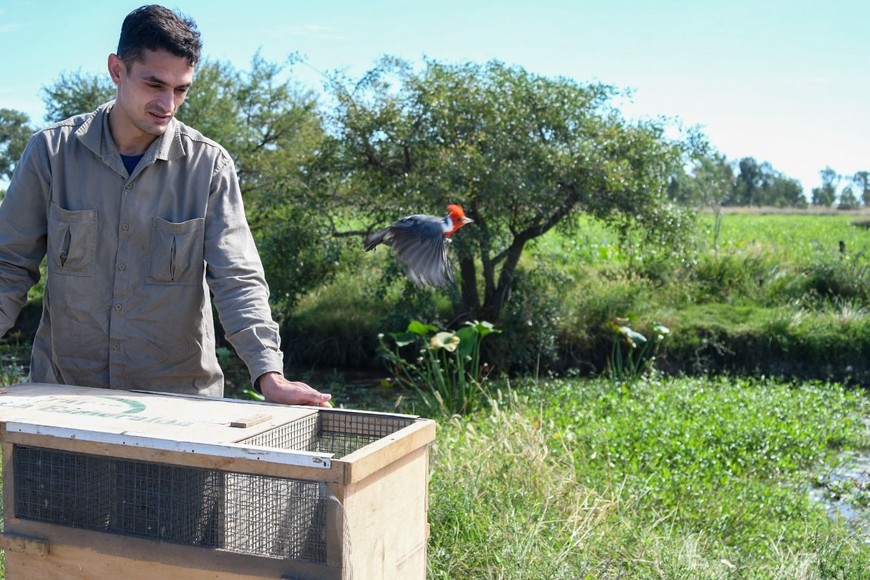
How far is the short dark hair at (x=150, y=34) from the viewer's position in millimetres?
2547

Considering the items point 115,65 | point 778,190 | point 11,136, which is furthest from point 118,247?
point 778,190

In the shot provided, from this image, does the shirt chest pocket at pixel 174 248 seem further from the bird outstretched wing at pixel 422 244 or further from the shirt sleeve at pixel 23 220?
the bird outstretched wing at pixel 422 244

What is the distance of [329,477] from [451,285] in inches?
288

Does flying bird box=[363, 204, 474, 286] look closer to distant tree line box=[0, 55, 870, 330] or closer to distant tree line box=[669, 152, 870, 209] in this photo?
distant tree line box=[0, 55, 870, 330]

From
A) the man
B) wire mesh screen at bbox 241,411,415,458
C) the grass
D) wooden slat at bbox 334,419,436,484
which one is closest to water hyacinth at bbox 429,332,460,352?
the grass

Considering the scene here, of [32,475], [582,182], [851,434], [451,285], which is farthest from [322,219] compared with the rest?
[32,475]

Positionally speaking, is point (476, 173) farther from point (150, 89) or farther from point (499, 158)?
point (150, 89)

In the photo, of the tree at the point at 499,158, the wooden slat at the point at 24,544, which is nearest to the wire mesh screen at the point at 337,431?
the wooden slat at the point at 24,544

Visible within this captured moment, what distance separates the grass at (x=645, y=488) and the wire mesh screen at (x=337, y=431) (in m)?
1.53

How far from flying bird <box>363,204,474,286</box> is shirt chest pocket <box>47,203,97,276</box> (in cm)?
327

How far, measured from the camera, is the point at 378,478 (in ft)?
6.33

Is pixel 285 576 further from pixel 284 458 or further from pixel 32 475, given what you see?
pixel 32 475

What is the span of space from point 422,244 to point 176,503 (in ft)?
Answer: 13.2

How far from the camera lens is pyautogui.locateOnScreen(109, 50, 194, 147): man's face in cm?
257
